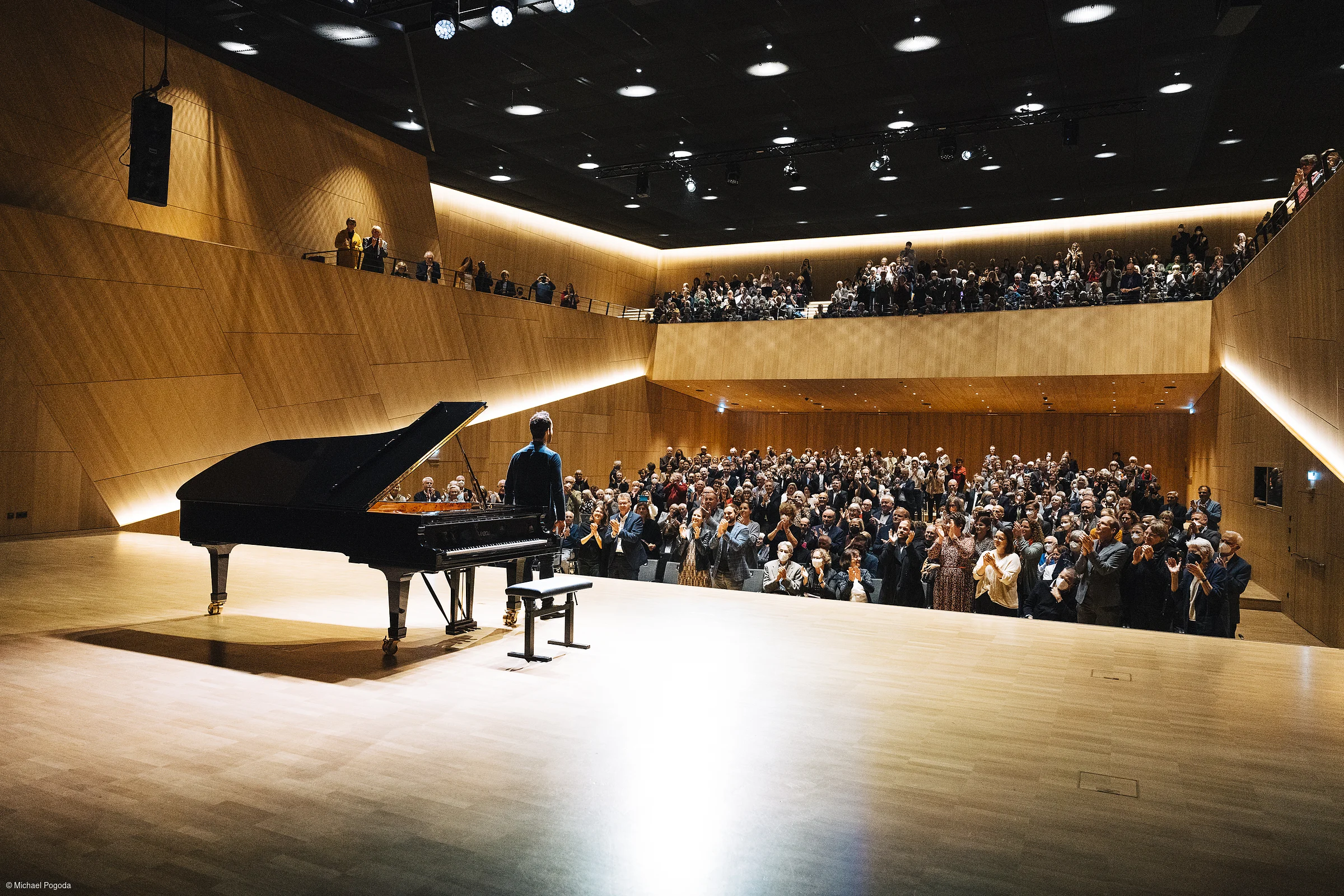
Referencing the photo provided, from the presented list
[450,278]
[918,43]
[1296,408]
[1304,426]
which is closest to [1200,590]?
[1304,426]

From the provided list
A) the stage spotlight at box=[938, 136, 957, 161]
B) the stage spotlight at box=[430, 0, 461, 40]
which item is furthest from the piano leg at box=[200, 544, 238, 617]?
the stage spotlight at box=[938, 136, 957, 161]

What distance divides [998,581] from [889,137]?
25.9 ft

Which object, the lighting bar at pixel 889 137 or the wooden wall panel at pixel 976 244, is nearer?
the lighting bar at pixel 889 137

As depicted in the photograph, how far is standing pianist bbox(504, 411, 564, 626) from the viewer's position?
5191mm

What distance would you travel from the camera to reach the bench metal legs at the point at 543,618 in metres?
4.47

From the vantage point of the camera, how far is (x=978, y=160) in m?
13.2

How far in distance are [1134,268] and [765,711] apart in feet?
40.8

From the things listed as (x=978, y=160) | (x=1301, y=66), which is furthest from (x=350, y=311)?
(x=1301, y=66)

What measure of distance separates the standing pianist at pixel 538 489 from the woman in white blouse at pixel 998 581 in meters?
2.94

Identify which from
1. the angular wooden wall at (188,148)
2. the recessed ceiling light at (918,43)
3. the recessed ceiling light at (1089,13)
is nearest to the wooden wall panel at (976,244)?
the recessed ceiling light at (918,43)

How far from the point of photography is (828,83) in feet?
34.6

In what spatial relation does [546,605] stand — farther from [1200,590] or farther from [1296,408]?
[1296,408]

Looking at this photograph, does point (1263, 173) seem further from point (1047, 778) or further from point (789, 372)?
point (1047, 778)

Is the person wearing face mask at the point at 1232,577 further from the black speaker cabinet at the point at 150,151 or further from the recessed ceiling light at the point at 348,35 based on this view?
the recessed ceiling light at the point at 348,35
